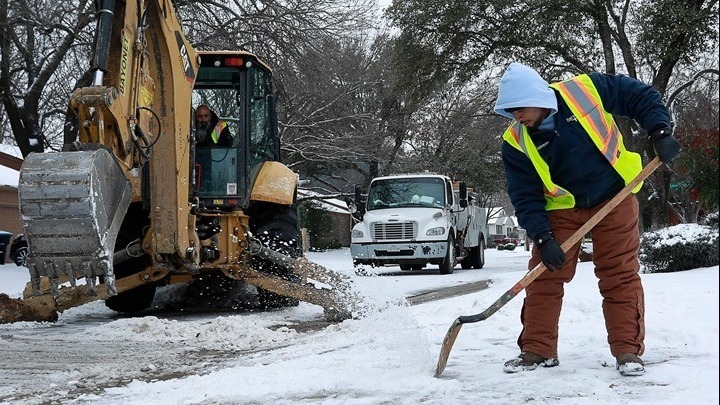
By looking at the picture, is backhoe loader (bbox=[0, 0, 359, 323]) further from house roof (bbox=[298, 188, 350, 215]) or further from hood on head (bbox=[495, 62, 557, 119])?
house roof (bbox=[298, 188, 350, 215])

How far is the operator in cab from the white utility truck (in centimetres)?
769

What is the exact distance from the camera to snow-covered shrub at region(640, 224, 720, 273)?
1133cm

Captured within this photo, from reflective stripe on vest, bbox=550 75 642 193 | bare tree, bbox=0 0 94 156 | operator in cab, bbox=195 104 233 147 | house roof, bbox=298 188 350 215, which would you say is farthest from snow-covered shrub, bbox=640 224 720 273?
house roof, bbox=298 188 350 215

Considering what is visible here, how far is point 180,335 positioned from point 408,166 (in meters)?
25.7

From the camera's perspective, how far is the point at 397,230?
16.4 meters

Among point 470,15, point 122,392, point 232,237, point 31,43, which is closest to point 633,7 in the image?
point 470,15

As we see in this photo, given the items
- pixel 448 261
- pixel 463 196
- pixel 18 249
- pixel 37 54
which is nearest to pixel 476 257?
pixel 463 196

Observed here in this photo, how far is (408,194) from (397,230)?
1.13 metres

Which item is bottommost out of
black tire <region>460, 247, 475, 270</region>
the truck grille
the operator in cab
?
black tire <region>460, 247, 475, 270</region>

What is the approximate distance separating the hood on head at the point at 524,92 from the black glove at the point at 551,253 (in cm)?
68

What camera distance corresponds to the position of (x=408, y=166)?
106 ft

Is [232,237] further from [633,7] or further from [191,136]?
[633,7]

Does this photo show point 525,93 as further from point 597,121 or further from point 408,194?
point 408,194

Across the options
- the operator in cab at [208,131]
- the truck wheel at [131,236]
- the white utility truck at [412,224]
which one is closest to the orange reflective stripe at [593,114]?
the truck wheel at [131,236]
